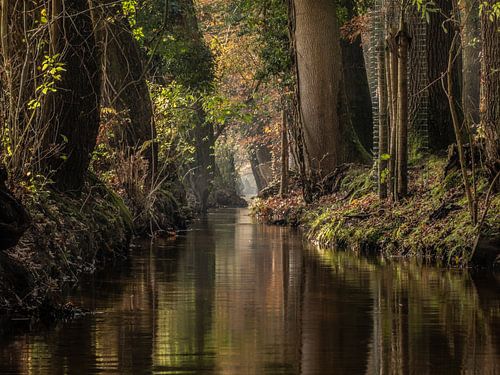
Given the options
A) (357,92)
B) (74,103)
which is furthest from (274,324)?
(357,92)

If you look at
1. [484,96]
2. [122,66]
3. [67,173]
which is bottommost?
[67,173]

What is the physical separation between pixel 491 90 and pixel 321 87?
1192 centimetres

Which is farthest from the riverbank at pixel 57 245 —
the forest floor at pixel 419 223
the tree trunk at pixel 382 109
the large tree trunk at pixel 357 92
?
the large tree trunk at pixel 357 92

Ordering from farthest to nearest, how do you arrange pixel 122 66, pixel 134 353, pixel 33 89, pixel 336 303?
1. pixel 122 66
2. pixel 33 89
3. pixel 336 303
4. pixel 134 353

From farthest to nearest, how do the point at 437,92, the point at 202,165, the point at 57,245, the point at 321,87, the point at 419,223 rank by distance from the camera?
1. the point at 202,165
2. the point at 321,87
3. the point at 437,92
4. the point at 419,223
5. the point at 57,245

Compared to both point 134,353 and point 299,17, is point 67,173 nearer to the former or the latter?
point 134,353

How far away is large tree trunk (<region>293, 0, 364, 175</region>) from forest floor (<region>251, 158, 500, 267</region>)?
2846mm

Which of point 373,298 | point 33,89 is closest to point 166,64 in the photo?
point 33,89

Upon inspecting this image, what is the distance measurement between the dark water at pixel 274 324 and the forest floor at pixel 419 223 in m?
0.81

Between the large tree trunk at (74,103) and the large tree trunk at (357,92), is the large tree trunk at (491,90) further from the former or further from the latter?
the large tree trunk at (357,92)

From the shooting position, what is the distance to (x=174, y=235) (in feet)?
84.5

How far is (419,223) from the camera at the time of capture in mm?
18188

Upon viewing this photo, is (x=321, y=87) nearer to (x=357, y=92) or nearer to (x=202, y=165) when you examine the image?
(x=357, y=92)

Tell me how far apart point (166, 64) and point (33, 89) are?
23.1 meters
